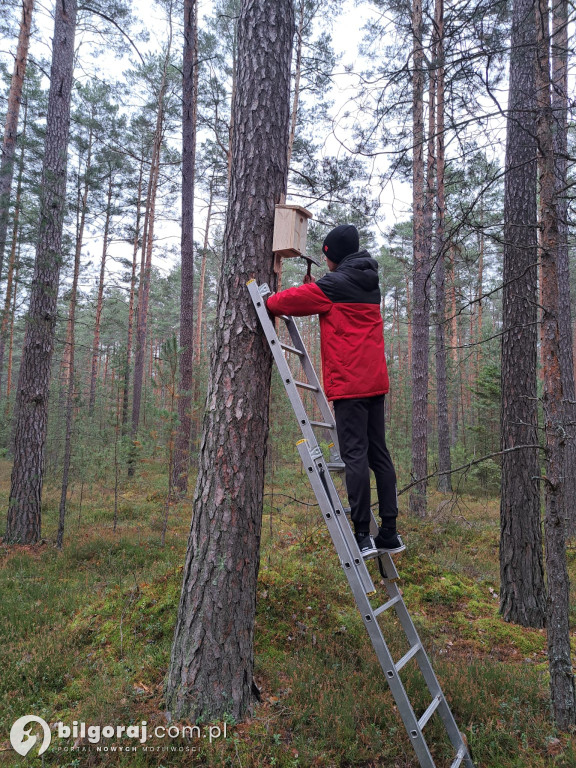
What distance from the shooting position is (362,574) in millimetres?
3104

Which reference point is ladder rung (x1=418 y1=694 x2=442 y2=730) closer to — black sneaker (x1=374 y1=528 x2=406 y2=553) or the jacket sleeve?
black sneaker (x1=374 y1=528 x2=406 y2=553)

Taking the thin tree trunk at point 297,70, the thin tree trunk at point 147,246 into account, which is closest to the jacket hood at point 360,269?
the thin tree trunk at point 297,70

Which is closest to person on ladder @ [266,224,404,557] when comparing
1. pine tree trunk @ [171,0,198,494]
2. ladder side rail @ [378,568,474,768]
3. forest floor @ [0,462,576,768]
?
ladder side rail @ [378,568,474,768]

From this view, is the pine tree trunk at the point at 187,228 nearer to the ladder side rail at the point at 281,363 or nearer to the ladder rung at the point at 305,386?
the ladder rung at the point at 305,386

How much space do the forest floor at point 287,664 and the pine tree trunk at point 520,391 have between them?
497mm

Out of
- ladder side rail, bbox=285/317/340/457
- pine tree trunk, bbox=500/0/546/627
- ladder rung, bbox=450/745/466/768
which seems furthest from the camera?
pine tree trunk, bbox=500/0/546/627

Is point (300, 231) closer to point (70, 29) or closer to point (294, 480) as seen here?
point (294, 480)

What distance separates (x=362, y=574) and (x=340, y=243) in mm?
2624

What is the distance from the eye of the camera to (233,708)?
3.31 metres

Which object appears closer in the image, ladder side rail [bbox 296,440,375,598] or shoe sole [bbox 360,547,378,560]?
ladder side rail [bbox 296,440,375,598]

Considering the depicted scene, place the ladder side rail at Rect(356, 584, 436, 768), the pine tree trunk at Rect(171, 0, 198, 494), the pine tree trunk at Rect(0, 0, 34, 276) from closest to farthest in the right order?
the ladder side rail at Rect(356, 584, 436, 768) < the pine tree trunk at Rect(171, 0, 198, 494) < the pine tree trunk at Rect(0, 0, 34, 276)

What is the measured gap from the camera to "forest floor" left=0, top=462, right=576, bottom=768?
316 cm

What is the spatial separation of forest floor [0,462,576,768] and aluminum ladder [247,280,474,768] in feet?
1.03

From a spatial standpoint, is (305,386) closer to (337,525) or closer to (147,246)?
(337,525)
